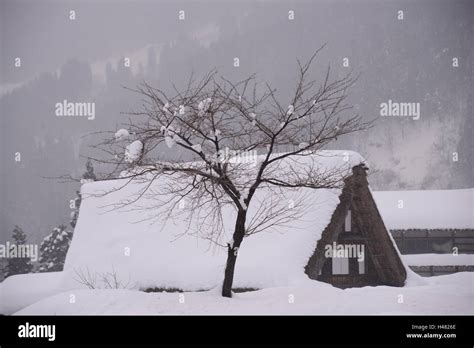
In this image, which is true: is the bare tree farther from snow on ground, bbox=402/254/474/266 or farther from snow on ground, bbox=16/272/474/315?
snow on ground, bbox=402/254/474/266

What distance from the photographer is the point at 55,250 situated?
1884 inches

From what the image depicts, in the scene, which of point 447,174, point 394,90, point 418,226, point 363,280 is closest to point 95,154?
point 447,174

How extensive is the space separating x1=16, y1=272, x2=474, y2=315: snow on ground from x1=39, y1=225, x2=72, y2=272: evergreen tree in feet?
116

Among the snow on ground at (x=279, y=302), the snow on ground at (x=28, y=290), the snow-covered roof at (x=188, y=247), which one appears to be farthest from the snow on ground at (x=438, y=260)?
the snow on ground at (x=28, y=290)

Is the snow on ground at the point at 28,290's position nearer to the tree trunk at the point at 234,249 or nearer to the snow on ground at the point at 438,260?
the tree trunk at the point at 234,249

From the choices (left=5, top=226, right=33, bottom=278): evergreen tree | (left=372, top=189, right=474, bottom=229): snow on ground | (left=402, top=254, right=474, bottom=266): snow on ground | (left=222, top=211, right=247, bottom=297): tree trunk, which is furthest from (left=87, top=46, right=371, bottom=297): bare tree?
(left=5, top=226, right=33, bottom=278): evergreen tree

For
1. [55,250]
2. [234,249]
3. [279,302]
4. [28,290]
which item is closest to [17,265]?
[55,250]

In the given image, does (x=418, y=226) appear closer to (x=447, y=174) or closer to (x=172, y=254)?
(x=172, y=254)

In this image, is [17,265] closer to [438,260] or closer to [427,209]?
[427,209]

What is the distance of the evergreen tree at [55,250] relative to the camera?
46341mm

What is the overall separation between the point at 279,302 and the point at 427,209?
83.6 ft

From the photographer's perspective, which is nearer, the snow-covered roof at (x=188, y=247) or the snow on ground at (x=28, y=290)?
the snow-covered roof at (x=188, y=247)

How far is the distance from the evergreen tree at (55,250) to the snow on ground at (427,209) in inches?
1055
